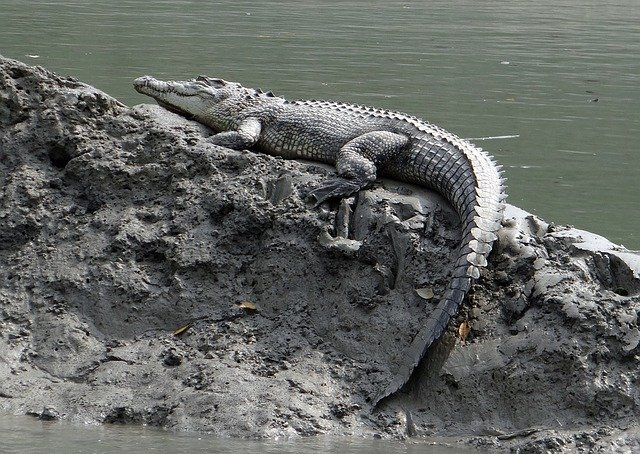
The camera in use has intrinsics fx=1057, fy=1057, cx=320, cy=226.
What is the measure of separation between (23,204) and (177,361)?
1.39 m

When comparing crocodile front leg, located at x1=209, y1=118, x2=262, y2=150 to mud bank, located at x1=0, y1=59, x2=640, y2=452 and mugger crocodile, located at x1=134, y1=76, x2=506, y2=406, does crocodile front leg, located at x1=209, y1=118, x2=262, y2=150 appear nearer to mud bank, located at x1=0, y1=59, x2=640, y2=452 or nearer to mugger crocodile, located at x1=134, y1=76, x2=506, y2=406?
mugger crocodile, located at x1=134, y1=76, x2=506, y2=406

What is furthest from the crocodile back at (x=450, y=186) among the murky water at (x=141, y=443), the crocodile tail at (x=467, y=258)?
the murky water at (x=141, y=443)

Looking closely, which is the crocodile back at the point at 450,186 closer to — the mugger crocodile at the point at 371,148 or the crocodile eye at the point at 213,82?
the mugger crocodile at the point at 371,148

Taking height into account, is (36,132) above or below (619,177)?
above

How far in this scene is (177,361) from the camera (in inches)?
205

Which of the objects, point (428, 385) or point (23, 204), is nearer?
point (428, 385)

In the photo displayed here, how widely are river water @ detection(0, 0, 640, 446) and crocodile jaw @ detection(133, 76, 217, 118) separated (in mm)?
3230

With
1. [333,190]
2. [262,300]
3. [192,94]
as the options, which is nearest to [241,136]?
[192,94]

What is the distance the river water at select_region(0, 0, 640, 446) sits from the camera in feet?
34.5

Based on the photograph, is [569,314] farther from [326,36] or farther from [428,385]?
[326,36]

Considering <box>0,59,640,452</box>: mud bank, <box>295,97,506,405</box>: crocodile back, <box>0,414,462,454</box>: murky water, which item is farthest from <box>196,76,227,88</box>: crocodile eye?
<box>0,414,462,454</box>: murky water

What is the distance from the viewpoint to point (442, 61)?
639 inches

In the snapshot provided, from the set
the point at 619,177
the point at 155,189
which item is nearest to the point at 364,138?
the point at 155,189

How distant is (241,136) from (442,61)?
33.2 ft
